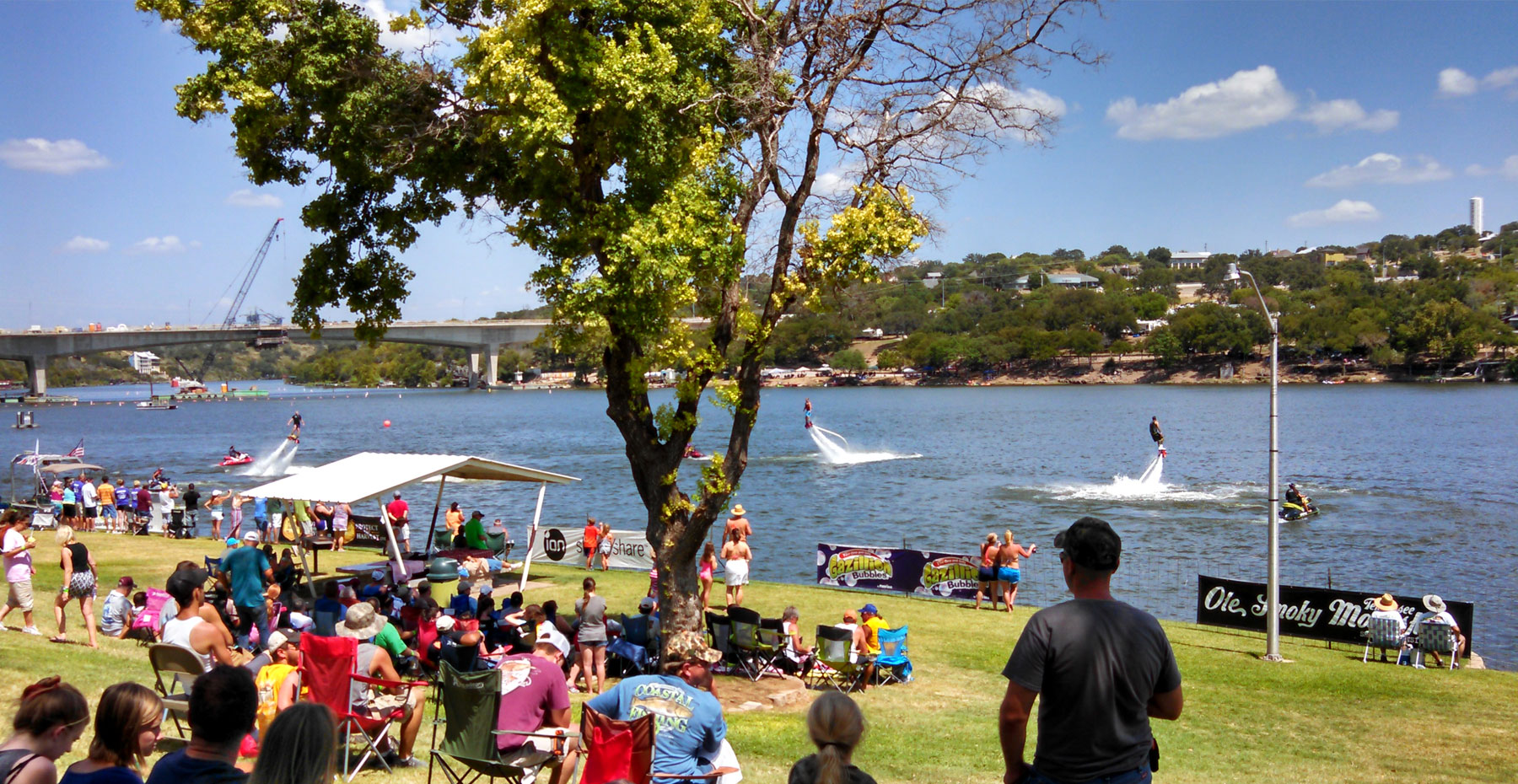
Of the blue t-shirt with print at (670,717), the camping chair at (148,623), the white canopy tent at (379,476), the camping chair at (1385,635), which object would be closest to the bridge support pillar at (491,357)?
the white canopy tent at (379,476)

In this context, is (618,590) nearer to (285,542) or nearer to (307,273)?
(307,273)

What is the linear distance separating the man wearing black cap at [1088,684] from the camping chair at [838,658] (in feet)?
32.3

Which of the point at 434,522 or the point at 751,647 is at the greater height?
the point at 434,522

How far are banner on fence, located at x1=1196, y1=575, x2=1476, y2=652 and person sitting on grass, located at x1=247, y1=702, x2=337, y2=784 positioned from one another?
19982 mm

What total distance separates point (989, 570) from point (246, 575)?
1433 centimetres

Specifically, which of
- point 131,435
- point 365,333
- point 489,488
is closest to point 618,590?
point 365,333

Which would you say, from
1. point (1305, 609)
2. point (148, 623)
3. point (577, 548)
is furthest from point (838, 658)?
point (577, 548)

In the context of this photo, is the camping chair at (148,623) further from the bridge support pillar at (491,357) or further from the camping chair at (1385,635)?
the bridge support pillar at (491,357)

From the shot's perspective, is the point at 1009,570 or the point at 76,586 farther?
the point at 1009,570

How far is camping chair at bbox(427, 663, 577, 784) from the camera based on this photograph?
7.91m

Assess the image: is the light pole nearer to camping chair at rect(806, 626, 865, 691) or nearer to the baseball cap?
camping chair at rect(806, 626, 865, 691)

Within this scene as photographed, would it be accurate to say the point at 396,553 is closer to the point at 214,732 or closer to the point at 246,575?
the point at 246,575

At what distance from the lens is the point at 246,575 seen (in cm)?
1421

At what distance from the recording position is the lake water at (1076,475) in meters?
34.0
